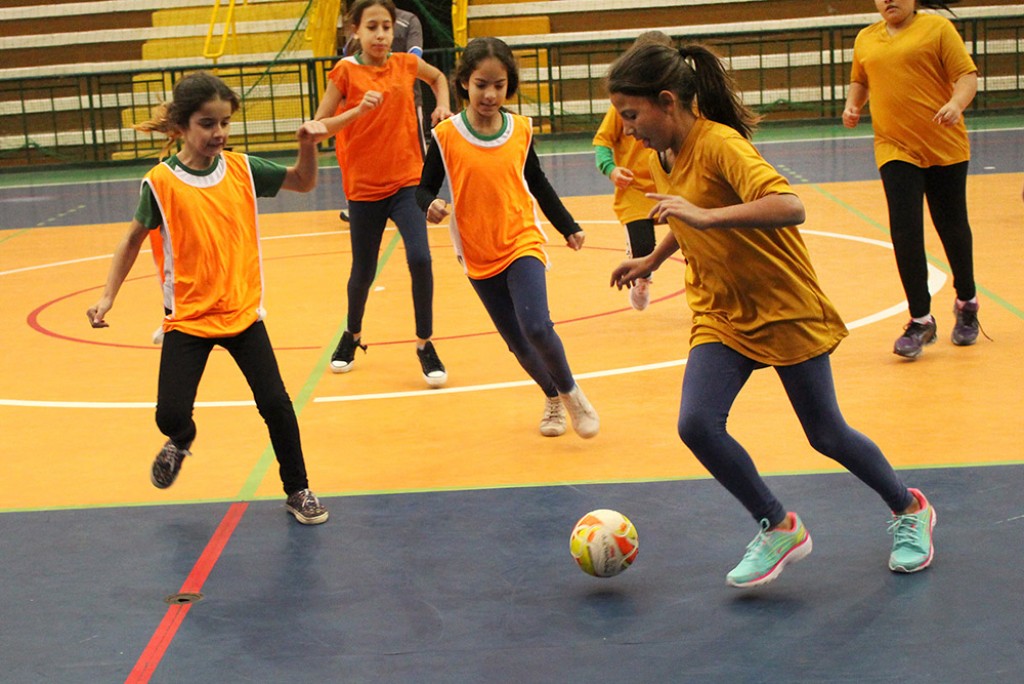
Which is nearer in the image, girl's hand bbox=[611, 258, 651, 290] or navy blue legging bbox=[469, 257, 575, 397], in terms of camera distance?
girl's hand bbox=[611, 258, 651, 290]

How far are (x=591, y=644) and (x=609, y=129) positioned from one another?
4.06 meters

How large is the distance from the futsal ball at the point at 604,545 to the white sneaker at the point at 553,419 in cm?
154

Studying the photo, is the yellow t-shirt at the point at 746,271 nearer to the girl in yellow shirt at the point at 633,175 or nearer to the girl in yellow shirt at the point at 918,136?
the girl in yellow shirt at the point at 918,136

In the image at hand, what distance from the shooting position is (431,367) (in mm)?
6578

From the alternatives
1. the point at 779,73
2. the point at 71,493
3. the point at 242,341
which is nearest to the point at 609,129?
the point at 242,341

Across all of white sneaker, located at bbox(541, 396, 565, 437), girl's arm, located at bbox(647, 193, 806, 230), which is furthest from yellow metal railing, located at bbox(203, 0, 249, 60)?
girl's arm, located at bbox(647, 193, 806, 230)

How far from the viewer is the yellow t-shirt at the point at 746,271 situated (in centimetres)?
373

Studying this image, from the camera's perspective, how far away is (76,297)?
365 inches

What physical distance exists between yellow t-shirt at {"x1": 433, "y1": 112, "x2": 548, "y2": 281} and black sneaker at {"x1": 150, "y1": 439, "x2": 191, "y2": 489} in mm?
1459

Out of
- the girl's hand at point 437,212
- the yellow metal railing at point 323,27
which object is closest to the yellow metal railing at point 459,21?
the yellow metal railing at point 323,27

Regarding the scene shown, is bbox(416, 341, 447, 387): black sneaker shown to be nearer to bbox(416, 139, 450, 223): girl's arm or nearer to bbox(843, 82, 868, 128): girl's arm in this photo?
bbox(416, 139, 450, 223): girl's arm

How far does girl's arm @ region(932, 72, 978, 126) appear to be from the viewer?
6.12 meters

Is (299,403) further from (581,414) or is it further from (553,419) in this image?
(581,414)

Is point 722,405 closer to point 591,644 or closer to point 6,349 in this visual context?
point 591,644
